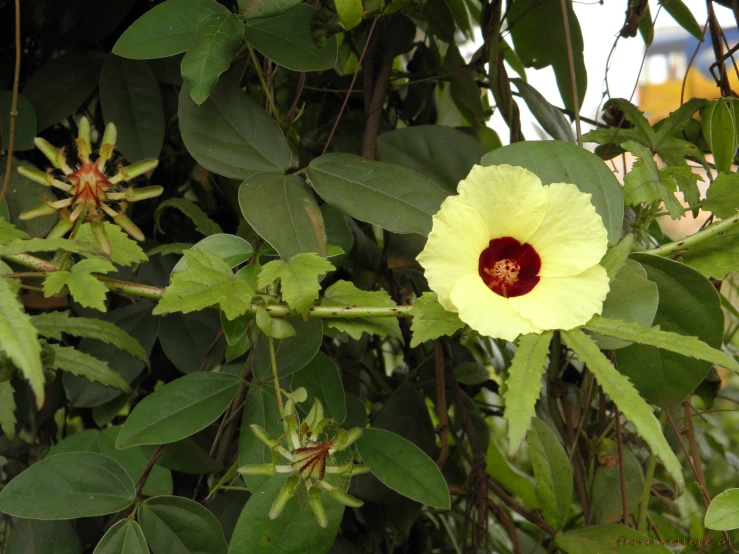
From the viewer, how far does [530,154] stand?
64cm

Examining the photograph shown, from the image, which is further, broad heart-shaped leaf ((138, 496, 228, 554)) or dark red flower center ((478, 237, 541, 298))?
broad heart-shaped leaf ((138, 496, 228, 554))

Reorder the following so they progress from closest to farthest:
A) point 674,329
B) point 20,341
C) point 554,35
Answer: point 20,341 → point 674,329 → point 554,35

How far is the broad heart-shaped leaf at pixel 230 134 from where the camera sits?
27.0 inches

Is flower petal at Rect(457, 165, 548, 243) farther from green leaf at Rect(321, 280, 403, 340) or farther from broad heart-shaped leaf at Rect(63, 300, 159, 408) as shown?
broad heart-shaped leaf at Rect(63, 300, 159, 408)

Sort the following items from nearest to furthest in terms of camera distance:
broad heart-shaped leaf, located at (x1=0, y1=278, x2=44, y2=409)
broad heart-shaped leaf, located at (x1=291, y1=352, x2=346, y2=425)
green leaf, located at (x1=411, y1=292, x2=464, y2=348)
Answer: broad heart-shaped leaf, located at (x1=0, y1=278, x2=44, y2=409) < green leaf, located at (x1=411, y1=292, x2=464, y2=348) < broad heart-shaped leaf, located at (x1=291, y1=352, x2=346, y2=425)

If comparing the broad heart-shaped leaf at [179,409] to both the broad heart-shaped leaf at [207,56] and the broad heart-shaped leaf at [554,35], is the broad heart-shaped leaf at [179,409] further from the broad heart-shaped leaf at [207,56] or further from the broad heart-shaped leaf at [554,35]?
the broad heart-shaped leaf at [554,35]

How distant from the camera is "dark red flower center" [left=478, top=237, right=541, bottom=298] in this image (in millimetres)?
581

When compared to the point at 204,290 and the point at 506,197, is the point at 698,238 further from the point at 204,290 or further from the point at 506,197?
the point at 204,290

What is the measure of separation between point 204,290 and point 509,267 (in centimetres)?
26

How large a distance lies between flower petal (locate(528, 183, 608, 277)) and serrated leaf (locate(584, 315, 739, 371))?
49 millimetres

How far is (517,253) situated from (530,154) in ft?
0.34

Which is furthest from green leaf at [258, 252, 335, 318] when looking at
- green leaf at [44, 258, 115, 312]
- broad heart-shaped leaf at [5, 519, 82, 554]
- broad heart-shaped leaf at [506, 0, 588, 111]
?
broad heart-shaped leaf at [506, 0, 588, 111]

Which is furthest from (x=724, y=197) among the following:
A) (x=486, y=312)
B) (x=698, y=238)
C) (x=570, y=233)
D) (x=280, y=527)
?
(x=280, y=527)

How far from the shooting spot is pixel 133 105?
90cm
